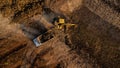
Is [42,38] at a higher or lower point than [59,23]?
lower

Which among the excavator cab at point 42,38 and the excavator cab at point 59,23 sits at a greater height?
the excavator cab at point 59,23

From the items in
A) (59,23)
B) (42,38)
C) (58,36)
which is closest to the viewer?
(42,38)

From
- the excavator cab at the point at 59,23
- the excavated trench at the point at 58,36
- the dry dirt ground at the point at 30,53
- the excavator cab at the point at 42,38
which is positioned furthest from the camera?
the excavator cab at the point at 59,23

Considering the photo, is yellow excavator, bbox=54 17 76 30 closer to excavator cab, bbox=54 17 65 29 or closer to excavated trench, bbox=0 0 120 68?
excavator cab, bbox=54 17 65 29

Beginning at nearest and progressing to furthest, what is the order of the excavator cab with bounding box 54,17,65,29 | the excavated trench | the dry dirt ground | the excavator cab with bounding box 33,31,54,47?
the dry dirt ground → the excavated trench → the excavator cab with bounding box 33,31,54,47 → the excavator cab with bounding box 54,17,65,29

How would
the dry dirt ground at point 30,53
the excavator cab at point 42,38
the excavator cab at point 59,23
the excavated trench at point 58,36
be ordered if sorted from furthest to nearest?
the excavator cab at point 59,23 < the excavator cab at point 42,38 < the excavated trench at point 58,36 < the dry dirt ground at point 30,53

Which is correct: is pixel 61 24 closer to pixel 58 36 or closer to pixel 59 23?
pixel 59 23

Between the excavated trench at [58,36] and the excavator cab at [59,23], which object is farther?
the excavator cab at [59,23]

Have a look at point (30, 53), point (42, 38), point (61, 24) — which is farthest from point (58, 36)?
point (30, 53)

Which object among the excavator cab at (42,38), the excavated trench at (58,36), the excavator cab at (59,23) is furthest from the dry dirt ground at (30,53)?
the excavator cab at (59,23)

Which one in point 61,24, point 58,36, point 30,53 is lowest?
point 30,53

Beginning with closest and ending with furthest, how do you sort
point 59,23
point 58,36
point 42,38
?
1. point 42,38
2. point 58,36
3. point 59,23

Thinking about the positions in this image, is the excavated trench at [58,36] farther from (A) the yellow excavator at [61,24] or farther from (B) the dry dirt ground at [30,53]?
(A) the yellow excavator at [61,24]

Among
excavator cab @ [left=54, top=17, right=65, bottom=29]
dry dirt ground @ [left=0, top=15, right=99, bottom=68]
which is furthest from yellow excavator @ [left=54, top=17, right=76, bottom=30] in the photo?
dry dirt ground @ [left=0, top=15, right=99, bottom=68]
